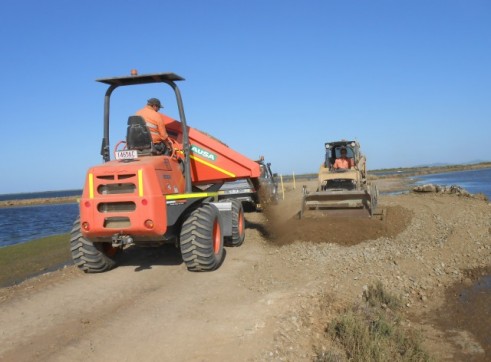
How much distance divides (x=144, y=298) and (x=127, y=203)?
4.79 feet

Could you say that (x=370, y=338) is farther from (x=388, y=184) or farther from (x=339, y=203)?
(x=388, y=184)

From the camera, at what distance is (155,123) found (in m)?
7.88

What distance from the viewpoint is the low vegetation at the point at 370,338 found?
4.96 metres

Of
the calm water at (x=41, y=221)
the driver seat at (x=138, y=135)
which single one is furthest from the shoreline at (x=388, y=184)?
the driver seat at (x=138, y=135)

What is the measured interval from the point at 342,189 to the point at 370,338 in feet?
29.1

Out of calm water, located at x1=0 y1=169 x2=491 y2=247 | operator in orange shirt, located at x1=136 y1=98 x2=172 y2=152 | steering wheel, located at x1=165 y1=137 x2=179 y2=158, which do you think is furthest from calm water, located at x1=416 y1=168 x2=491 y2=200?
operator in orange shirt, located at x1=136 y1=98 x2=172 y2=152

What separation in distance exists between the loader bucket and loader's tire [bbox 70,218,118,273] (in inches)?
225

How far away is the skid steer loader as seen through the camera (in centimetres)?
1181

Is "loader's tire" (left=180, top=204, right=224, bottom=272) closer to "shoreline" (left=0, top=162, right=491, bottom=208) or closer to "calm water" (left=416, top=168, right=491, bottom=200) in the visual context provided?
"calm water" (left=416, top=168, right=491, bottom=200)

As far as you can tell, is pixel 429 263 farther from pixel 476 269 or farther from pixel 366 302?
pixel 366 302

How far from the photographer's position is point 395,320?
625 centimetres

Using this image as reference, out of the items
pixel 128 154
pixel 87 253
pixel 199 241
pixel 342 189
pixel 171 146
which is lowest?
pixel 87 253

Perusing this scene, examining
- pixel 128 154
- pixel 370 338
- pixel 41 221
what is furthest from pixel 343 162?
pixel 41 221

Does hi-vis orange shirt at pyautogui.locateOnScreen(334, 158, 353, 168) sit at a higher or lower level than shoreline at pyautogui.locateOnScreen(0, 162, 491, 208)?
higher
